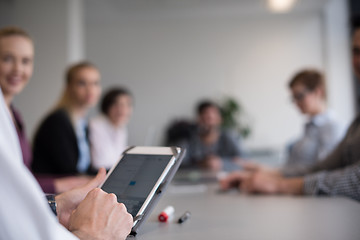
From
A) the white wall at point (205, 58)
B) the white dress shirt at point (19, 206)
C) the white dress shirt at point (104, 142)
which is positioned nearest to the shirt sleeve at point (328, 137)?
the white dress shirt at point (104, 142)

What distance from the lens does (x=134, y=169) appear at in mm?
924

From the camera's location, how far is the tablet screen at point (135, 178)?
821 mm

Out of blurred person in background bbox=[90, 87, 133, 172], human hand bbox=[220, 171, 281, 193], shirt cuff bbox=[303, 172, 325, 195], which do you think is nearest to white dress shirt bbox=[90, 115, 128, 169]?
blurred person in background bbox=[90, 87, 133, 172]

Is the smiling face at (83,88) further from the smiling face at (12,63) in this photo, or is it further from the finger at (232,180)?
the finger at (232,180)

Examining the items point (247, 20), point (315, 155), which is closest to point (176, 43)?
point (247, 20)

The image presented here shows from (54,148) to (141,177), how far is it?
1.60m

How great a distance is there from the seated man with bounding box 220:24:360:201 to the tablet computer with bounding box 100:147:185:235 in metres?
0.74

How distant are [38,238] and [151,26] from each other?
635 centimetres

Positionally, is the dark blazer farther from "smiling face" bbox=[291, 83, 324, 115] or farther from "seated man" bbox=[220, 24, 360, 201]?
"smiling face" bbox=[291, 83, 324, 115]

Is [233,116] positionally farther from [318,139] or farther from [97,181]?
[97,181]

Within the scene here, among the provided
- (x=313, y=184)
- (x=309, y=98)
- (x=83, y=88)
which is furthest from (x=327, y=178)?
(x=83, y=88)

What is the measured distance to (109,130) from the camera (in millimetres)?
3430

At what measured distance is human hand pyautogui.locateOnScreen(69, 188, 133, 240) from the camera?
2.07 feet

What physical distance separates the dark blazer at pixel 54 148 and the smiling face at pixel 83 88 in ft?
1.50
